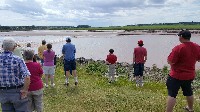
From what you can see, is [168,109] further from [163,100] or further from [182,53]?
[163,100]

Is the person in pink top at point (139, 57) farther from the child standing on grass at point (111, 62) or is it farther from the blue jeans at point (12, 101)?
the blue jeans at point (12, 101)

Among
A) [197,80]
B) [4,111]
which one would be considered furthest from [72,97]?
[197,80]

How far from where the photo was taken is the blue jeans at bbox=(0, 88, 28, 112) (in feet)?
20.3

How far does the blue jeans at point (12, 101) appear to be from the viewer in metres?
6.20

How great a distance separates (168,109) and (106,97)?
3332mm

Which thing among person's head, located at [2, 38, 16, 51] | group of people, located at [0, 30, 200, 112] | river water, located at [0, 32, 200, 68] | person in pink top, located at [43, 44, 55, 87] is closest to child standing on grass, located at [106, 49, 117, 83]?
person in pink top, located at [43, 44, 55, 87]

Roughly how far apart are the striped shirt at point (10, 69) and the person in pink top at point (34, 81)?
1.34 metres

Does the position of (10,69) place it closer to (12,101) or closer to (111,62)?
(12,101)

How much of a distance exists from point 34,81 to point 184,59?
3.54m

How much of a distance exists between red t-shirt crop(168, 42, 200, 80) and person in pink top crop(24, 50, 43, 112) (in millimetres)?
3114

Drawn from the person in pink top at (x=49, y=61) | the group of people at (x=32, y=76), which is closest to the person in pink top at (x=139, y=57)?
the person in pink top at (x=49, y=61)

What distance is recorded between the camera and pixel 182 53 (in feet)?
25.1

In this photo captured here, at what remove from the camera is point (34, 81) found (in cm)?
772

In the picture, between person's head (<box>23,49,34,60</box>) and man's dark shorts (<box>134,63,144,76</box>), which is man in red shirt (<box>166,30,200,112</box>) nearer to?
person's head (<box>23,49,34,60</box>)
